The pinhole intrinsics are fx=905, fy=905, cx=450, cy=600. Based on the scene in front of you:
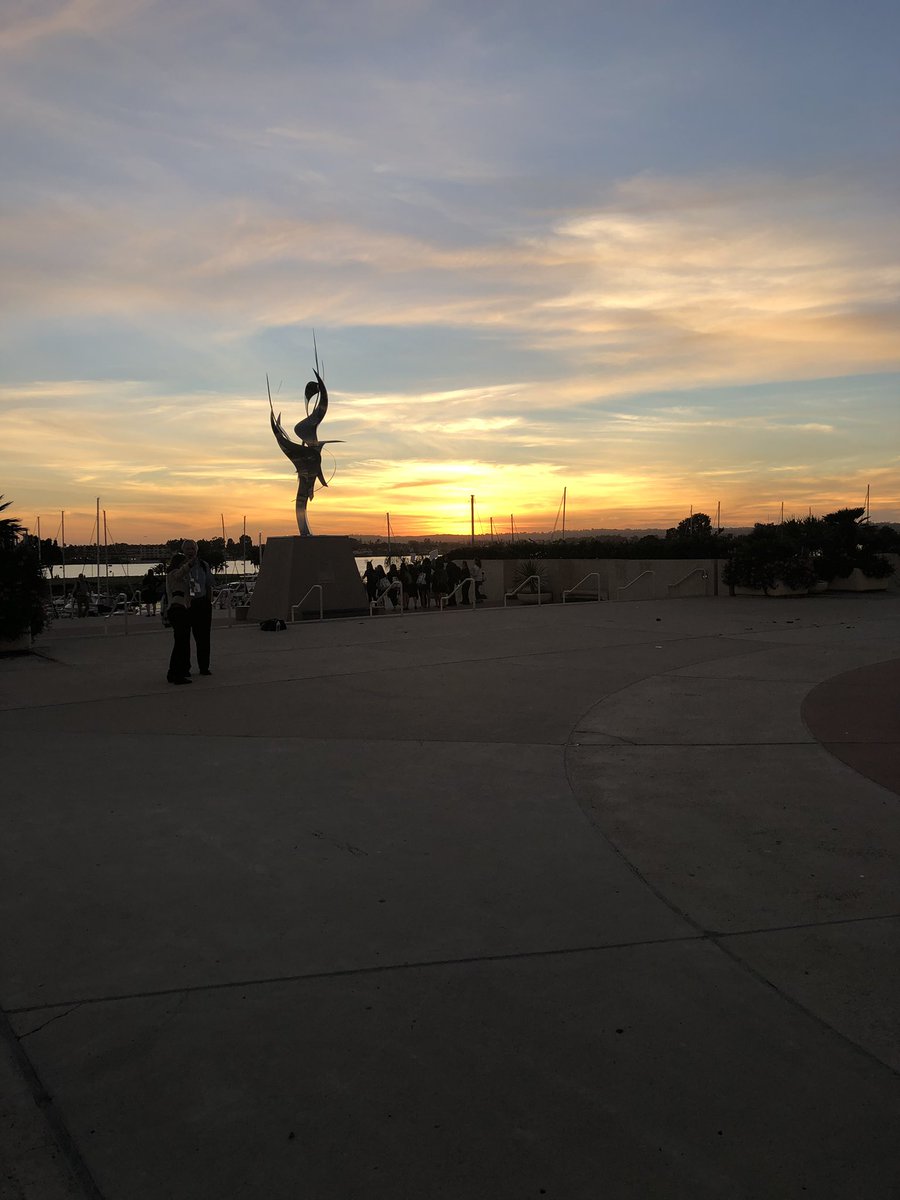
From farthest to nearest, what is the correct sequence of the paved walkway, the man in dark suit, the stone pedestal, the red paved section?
the stone pedestal, the man in dark suit, the red paved section, the paved walkway

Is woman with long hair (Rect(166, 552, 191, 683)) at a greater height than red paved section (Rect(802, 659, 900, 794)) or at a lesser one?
greater

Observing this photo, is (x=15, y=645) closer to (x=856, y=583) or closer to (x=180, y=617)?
(x=180, y=617)

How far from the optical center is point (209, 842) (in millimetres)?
5109

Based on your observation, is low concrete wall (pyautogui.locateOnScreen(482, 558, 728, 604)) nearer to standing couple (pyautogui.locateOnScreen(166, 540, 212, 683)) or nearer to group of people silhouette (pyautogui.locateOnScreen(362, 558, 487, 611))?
group of people silhouette (pyautogui.locateOnScreen(362, 558, 487, 611))

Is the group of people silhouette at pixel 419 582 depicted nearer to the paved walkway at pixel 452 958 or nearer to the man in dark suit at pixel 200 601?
the man in dark suit at pixel 200 601

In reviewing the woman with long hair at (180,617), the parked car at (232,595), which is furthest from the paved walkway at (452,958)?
the parked car at (232,595)

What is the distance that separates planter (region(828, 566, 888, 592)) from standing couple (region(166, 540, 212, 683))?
57.1ft

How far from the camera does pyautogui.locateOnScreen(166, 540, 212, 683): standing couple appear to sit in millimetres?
10477

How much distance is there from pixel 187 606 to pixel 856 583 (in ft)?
59.0

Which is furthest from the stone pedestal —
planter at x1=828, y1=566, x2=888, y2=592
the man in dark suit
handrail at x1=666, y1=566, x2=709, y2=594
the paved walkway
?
the paved walkway

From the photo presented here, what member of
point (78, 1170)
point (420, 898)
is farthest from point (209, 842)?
point (78, 1170)

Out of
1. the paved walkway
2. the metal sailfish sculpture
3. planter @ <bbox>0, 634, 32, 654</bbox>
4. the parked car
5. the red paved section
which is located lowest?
the paved walkway

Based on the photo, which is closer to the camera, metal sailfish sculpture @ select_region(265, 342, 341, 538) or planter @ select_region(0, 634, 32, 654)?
planter @ select_region(0, 634, 32, 654)

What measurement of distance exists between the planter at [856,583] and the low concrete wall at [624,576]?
280cm
